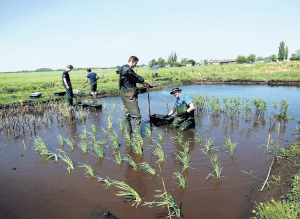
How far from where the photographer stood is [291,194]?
3.03m

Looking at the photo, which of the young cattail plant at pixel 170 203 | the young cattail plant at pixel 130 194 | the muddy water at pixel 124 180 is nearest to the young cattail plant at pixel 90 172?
the muddy water at pixel 124 180

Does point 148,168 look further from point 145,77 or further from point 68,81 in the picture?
point 145,77

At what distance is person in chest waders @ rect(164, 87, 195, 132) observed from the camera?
625 centimetres

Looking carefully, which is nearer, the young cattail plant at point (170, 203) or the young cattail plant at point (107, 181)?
the young cattail plant at point (170, 203)

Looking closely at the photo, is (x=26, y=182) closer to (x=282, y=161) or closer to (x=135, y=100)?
(x=135, y=100)

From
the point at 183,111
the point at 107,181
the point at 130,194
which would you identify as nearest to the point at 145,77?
the point at 183,111

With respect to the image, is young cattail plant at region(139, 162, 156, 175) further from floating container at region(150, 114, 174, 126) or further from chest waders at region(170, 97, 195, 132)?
floating container at region(150, 114, 174, 126)

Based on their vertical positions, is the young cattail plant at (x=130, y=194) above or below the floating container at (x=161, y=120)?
below

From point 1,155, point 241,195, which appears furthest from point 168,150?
point 1,155

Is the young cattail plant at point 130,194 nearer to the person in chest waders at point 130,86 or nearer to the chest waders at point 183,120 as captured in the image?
the person in chest waders at point 130,86

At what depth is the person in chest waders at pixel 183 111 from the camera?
625cm

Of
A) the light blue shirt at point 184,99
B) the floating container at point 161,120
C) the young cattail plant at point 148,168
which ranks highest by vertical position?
the light blue shirt at point 184,99

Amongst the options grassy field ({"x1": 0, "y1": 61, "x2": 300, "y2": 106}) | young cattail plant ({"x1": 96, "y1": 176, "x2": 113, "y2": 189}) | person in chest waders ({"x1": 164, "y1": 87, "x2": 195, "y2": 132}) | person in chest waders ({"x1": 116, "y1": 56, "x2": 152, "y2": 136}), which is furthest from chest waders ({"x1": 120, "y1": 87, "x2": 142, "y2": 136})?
grassy field ({"x1": 0, "y1": 61, "x2": 300, "y2": 106})

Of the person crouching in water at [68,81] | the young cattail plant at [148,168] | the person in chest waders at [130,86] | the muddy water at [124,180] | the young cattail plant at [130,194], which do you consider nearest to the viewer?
the muddy water at [124,180]
